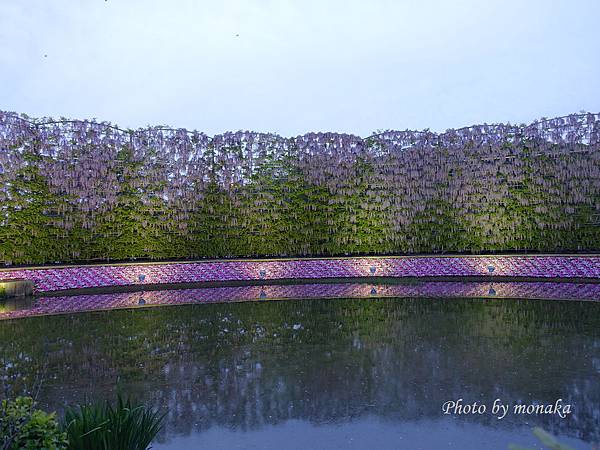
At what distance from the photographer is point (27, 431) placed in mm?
1985

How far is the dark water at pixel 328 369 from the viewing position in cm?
372

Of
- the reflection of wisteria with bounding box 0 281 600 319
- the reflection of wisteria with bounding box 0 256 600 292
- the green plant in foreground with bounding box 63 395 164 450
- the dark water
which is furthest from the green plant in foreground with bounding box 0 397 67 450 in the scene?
the reflection of wisteria with bounding box 0 256 600 292

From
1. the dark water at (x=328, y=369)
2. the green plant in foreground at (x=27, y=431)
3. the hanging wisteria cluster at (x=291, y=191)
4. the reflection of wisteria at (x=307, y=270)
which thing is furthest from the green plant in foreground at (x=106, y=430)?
the hanging wisteria cluster at (x=291, y=191)

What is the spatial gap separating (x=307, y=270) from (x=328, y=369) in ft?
28.5

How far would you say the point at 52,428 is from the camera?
204cm

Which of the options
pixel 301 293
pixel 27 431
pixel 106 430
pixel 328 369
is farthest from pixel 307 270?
pixel 27 431

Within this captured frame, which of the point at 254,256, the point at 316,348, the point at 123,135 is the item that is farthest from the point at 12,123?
the point at 316,348

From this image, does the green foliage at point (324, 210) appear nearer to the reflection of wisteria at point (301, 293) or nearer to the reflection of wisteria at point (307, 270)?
the reflection of wisteria at point (307, 270)

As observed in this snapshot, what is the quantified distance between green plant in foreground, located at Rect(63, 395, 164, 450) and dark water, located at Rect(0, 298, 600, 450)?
1.00 m

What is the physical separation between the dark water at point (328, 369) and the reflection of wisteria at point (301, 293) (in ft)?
3.72

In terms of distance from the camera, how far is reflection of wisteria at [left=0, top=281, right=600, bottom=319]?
9.91m

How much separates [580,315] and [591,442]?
5252mm

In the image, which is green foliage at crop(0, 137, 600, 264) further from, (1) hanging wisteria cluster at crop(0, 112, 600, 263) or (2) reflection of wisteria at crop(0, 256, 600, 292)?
(2) reflection of wisteria at crop(0, 256, 600, 292)

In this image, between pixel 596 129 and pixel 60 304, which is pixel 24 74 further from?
pixel 596 129
